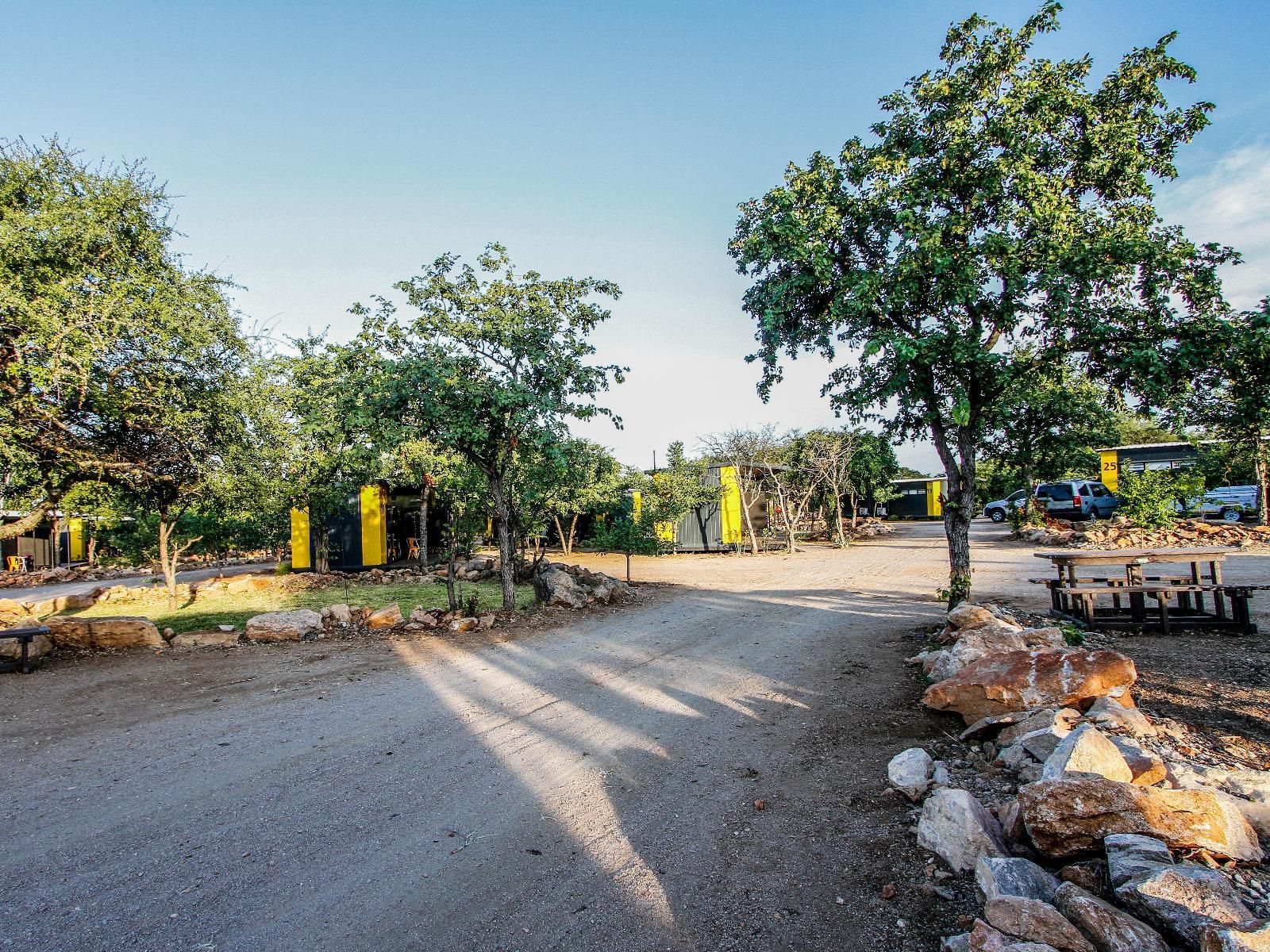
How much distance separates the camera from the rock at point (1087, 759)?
9.30 ft

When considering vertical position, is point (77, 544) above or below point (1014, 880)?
above

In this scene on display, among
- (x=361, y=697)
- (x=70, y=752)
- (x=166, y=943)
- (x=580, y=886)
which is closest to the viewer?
(x=166, y=943)

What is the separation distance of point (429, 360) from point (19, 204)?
7.44 metres

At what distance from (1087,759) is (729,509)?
70.9 ft

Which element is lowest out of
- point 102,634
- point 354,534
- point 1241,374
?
point 102,634

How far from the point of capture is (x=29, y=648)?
735 cm

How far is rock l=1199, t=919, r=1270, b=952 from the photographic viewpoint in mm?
1684

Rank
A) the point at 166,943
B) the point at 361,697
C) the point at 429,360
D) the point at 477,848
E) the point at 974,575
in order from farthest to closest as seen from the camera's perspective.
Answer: the point at 974,575 → the point at 429,360 → the point at 361,697 → the point at 477,848 → the point at 166,943

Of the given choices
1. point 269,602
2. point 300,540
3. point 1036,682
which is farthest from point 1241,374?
point 300,540

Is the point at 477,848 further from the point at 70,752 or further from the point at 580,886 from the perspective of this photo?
the point at 70,752

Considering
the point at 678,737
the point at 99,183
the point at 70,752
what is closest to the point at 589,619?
the point at 678,737

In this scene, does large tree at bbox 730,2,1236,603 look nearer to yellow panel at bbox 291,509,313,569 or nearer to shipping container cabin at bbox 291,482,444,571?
shipping container cabin at bbox 291,482,444,571

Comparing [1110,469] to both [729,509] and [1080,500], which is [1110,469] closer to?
[1080,500]

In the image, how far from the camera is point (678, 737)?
470 cm
